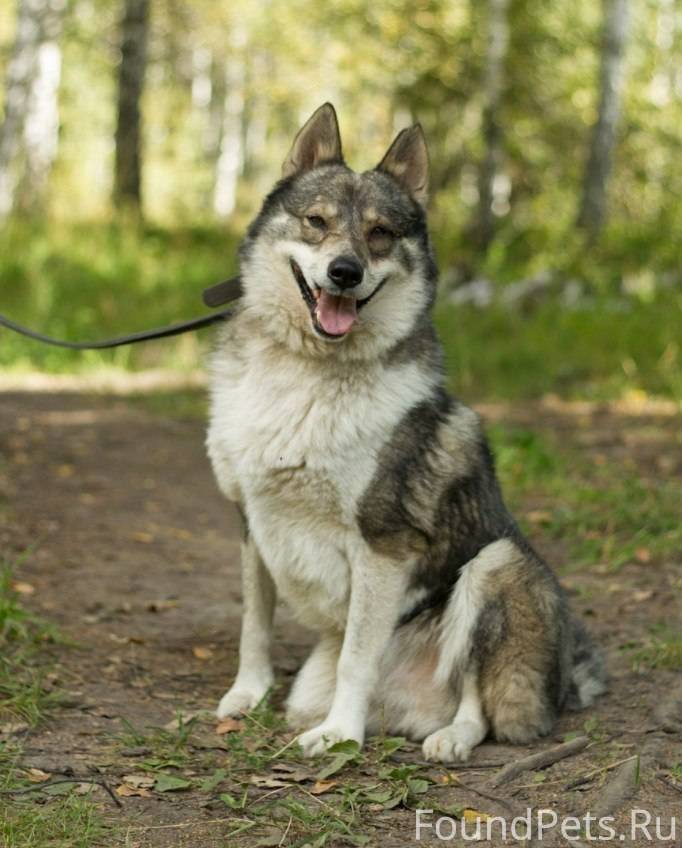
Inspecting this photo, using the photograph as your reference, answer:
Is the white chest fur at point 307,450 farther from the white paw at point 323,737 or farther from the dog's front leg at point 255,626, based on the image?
the white paw at point 323,737

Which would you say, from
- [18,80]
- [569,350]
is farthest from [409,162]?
→ [18,80]

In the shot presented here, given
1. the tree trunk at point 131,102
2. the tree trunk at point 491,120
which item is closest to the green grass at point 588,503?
the tree trunk at point 491,120

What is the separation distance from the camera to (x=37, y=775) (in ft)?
9.85

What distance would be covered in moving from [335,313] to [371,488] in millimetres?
562

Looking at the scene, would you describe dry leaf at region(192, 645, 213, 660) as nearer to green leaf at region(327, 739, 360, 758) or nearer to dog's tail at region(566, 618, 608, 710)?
green leaf at region(327, 739, 360, 758)

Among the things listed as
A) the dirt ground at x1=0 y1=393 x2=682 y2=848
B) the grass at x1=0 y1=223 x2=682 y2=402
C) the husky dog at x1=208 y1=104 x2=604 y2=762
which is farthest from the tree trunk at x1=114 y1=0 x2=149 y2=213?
the husky dog at x1=208 y1=104 x2=604 y2=762

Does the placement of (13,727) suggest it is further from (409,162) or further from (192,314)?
(192,314)

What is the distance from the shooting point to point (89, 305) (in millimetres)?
11375

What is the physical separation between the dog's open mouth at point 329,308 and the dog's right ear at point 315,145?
47 cm

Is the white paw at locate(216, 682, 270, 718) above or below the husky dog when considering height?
below

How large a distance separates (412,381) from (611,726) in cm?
132

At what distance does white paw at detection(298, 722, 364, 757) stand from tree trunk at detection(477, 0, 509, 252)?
12001 millimetres

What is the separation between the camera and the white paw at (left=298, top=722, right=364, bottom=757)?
3367 millimetres

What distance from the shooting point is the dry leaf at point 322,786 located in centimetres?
308
